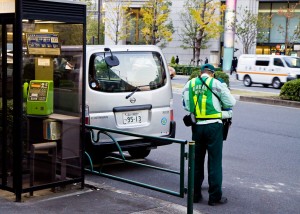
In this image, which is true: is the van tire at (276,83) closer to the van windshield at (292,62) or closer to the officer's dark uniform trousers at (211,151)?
the van windshield at (292,62)

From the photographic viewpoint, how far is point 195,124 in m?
6.55

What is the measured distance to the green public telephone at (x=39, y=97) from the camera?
6328mm

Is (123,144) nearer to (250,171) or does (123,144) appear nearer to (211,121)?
(211,121)

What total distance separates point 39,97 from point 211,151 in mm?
2198

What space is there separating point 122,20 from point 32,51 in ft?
181

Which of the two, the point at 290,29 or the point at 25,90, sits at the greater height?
the point at 290,29

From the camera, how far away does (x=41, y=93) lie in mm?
6383

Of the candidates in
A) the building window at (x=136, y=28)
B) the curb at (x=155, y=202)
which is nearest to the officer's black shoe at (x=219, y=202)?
the curb at (x=155, y=202)

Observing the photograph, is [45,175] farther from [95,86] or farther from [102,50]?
[102,50]

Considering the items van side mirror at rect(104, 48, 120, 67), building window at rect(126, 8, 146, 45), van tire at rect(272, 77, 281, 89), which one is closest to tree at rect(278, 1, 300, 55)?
van tire at rect(272, 77, 281, 89)

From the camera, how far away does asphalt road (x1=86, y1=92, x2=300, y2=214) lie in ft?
22.5

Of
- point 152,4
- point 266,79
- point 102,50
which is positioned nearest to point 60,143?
point 102,50

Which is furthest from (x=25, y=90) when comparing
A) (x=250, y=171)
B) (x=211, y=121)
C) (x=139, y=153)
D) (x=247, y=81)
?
(x=247, y=81)

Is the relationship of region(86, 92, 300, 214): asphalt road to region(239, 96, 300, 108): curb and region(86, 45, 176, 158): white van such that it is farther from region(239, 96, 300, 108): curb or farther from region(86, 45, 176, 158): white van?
region(239, 96, 300, 108): curb
